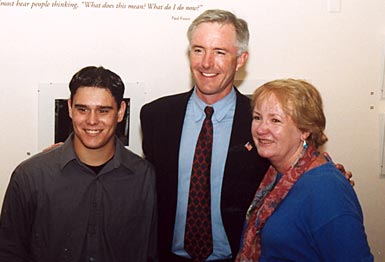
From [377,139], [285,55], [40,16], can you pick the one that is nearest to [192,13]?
[285,55]

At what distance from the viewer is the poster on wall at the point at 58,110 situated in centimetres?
253

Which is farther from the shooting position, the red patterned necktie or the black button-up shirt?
the red patterned necktie

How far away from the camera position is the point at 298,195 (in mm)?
1679

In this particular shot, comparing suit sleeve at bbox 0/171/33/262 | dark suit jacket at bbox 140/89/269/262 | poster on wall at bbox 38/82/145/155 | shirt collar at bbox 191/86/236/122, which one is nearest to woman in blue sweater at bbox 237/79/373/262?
dark suit jacket at bbox 140/89/269/262

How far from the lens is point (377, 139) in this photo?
3.06 meters

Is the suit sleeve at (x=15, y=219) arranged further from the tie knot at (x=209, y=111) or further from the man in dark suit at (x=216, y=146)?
the tie knot at (x=209, y=111)

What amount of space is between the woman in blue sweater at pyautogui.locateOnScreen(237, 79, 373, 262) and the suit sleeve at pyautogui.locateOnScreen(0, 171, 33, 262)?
824 millimetres

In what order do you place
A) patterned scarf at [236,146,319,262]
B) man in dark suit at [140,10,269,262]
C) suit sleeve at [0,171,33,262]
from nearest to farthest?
patterned scarf at [236,146,319,262]
suit sleeve at [0,171,33,262]
man in dark suit at [140,10,269,262]

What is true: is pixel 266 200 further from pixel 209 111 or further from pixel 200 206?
pixel 209 111

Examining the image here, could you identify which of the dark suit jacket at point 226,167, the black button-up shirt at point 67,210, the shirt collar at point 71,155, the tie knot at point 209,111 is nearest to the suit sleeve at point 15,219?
the black button-up shirt at point 67,210

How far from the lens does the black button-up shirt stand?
1882 mm

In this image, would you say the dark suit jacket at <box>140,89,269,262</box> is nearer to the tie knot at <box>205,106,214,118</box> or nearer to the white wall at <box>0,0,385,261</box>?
the tie knot at <box>205,106,214,118</box>

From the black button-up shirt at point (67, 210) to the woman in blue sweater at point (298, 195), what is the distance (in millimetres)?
496

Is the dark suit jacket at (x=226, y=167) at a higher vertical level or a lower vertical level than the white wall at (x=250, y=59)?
lower
